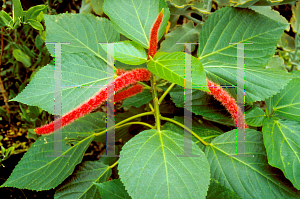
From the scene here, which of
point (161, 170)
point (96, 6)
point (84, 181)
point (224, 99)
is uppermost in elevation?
point (96, 6)

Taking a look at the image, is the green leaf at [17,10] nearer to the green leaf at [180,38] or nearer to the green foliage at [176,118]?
the green foliage at [176,118]

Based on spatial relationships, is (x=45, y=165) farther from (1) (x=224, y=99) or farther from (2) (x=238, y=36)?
(2) (x=238, y=36)

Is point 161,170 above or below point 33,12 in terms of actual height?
below

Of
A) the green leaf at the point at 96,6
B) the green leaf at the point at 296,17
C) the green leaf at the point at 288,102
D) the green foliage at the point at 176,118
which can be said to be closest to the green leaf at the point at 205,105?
the green foliage at the point at 176,118

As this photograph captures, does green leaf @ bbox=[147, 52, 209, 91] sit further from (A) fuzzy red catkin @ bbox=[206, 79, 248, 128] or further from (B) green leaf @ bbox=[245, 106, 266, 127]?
(B) green leaf @ bbox=[245, 106, 266, 127]

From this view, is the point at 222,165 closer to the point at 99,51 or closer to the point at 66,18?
the point at 99,51

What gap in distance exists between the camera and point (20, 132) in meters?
0.77

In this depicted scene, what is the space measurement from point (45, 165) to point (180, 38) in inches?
20.5

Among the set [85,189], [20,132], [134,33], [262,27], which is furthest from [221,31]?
[20,132]

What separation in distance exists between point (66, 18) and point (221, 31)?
0.38m

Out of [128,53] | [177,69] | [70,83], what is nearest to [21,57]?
[70,83]

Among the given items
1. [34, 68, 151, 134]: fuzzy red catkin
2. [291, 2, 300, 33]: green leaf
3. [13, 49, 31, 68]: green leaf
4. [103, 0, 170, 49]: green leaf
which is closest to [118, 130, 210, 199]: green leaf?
[34, 68, 151, 134]: fuzzy red catkin

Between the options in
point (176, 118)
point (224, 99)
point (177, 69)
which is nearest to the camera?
point (177, 69)

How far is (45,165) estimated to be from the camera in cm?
51
